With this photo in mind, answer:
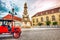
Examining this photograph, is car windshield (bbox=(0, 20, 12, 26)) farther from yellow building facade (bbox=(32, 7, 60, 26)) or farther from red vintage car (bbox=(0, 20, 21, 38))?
yellow building facade (bbox=(32, 7, 60, 26))

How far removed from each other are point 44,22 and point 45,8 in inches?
9.4

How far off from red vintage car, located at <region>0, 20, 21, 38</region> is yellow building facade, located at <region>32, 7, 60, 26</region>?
0.29m

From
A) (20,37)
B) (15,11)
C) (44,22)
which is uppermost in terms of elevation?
(15,11)

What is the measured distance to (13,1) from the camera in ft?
9.41

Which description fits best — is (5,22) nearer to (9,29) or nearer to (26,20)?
(9,29)

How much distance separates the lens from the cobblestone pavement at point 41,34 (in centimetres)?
284

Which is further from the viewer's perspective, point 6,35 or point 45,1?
point 45,1

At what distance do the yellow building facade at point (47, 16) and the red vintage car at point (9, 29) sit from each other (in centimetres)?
29

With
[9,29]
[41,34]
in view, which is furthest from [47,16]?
[9,29]

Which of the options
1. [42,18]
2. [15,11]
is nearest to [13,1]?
[15,11]

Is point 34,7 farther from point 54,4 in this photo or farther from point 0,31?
point 0,31

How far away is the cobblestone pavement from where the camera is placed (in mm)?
2838

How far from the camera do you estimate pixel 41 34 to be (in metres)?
2.90

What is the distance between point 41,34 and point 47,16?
1.02 feet
